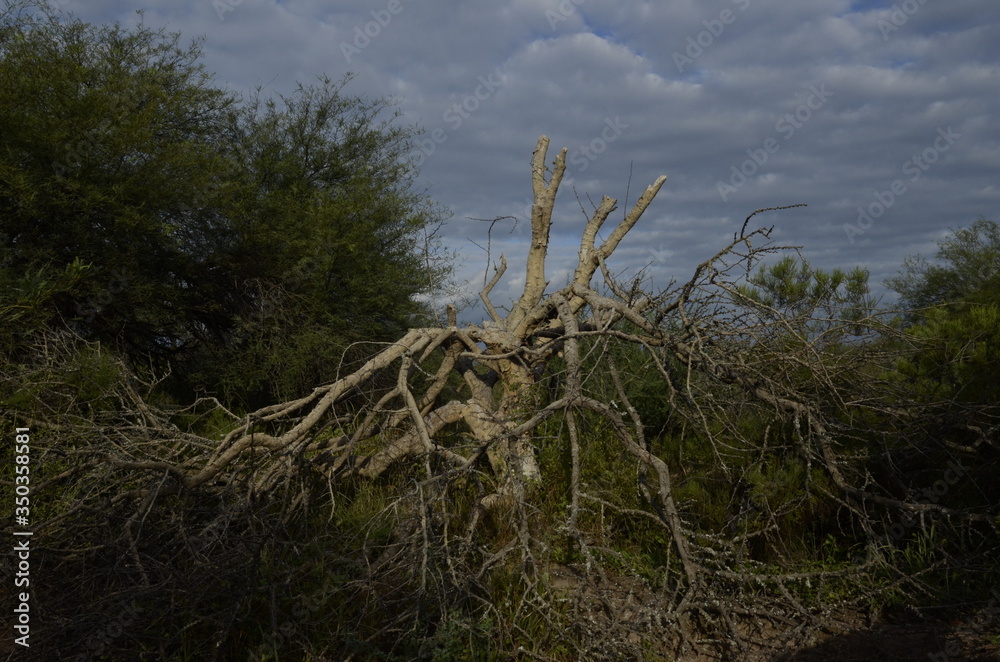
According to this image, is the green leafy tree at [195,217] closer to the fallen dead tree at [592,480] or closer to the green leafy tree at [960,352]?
the fallen dead tree at [592,480]

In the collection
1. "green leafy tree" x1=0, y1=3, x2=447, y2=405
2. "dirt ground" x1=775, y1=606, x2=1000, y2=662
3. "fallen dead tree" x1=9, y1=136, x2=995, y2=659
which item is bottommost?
"dirt ground" x1=775, y1=606, x2=1000, y2=662

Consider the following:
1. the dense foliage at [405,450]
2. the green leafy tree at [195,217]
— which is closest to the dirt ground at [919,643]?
the dense foliage at [405,450]

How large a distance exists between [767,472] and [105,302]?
255 inches

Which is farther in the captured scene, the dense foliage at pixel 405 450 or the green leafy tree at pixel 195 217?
the green leafy tree at pixel 195 217

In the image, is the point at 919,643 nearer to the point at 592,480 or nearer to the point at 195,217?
the point at 592,480

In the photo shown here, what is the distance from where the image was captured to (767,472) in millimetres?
5789

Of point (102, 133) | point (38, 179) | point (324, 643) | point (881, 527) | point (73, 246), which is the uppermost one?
point (102, 133)

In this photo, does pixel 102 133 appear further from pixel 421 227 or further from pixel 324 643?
pixel 324 643

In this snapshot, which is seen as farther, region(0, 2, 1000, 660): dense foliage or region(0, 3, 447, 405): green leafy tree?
region(0, 3, 447, 405): green leafy tree

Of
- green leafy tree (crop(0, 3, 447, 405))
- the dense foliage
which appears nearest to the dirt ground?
the dense foliage

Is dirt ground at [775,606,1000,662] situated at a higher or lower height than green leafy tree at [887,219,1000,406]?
lower

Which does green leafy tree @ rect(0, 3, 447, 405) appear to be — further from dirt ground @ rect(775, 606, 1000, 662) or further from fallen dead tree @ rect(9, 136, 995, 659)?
dirt ground @ rect(775, 606, 1000, 662)

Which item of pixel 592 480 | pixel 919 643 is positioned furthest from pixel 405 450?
pixel 919 643

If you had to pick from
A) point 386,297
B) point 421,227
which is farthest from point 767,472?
point 421,227
